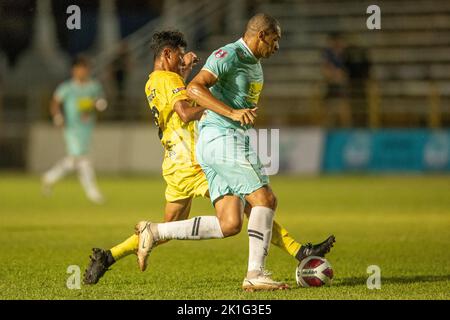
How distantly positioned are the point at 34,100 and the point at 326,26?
853 cm

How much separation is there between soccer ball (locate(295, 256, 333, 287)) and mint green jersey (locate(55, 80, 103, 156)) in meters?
12.0

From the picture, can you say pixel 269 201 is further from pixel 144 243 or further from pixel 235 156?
pixel 144 243

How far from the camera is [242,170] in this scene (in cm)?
825

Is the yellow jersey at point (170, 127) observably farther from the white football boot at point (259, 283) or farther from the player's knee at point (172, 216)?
the white football boot at point (259, 283)

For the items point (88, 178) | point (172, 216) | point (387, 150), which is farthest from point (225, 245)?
point (387, 150)

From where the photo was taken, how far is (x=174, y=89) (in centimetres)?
898

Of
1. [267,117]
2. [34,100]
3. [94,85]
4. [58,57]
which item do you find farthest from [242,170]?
[58,57]

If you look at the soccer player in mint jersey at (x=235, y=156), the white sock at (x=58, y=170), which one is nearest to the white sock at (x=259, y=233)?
the soccer player in mint jersey at (x=235, y=156)

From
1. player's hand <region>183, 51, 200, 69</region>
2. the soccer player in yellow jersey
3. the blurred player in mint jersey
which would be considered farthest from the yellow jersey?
the blurred player in mint jersey

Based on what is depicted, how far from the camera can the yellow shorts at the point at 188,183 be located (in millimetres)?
9125

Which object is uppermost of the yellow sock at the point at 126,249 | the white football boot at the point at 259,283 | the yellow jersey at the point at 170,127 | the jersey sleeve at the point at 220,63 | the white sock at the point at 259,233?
the jersey sleeve at the point at 220,63

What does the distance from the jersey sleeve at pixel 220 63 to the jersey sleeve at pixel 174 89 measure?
2.23ft

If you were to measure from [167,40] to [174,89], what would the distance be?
1.66 ft

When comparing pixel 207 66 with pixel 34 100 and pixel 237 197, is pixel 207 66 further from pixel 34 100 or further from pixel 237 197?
pixel 34 100
